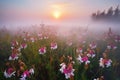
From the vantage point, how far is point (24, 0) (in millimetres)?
2762

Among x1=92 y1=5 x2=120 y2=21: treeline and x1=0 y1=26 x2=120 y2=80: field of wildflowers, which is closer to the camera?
x1=0 y1=26 x2=120 y2=80: field of wildflowers

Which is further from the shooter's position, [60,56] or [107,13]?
[107,13]

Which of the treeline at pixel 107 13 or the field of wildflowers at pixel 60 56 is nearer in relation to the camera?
the field of wildflowers at pixel 60 56

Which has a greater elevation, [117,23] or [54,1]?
[54,1]

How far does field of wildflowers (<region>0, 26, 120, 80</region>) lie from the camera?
188 centimetres

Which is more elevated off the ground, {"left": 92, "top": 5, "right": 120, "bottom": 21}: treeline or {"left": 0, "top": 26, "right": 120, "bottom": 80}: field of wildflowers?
{"left": 92, "top": 5, "right": 120, "bottom": 21}: treeline

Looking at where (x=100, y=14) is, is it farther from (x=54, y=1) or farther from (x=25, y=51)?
(x=25, y=51)

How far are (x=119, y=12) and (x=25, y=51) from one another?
1095 mm

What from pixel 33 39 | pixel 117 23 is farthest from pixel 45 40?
pixel 117 23

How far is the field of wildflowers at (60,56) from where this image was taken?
1.88 meters

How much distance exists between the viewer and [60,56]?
2344 millimetres

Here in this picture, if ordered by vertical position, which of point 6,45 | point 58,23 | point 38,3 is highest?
point 38,3

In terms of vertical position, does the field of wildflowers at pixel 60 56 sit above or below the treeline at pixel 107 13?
below

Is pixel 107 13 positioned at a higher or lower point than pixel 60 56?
higher
